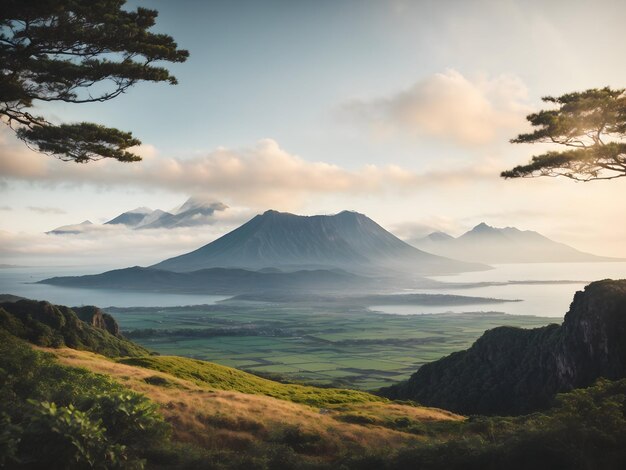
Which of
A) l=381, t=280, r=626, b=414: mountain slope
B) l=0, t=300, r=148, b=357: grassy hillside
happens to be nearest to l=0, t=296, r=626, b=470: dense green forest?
l=0, t=300, r=148, b=357: grassy hillside

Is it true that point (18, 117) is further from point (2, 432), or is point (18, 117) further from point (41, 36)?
point (2, 432)

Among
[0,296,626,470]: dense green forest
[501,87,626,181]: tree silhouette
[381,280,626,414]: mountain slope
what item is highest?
[501,87,626,181]: tree silhouette

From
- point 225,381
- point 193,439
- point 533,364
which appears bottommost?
point 533,364

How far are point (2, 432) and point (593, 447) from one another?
19352 mm

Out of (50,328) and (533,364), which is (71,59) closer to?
(50,328)

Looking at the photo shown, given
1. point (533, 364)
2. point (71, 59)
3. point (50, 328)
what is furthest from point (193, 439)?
point (533, 364)

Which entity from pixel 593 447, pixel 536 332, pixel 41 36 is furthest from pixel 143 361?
pixel 536 332

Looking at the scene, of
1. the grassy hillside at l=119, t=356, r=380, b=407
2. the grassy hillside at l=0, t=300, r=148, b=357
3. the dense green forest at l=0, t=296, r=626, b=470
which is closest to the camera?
the dense green forest at l=0, t=296, r=626, b=470

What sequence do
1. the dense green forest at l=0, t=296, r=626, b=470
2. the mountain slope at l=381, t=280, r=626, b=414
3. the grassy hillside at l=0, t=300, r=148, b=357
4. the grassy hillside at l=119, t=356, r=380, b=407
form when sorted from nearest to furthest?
the dense green forest at l=0, t=296, r=626, b=470 → the grassy hillside at l=0, t=300, r=148, b=357 → the grassy hillside at l=119, t=356, r=380, b=407 → the mountain slope at l=381, t=280, r=626, b=414

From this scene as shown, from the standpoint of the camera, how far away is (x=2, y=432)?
14016 mm

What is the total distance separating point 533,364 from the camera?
93562mm

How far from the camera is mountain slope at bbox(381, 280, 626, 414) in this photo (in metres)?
70.8

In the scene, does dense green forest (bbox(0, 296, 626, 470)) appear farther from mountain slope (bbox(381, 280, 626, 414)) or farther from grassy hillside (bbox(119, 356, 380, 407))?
mountain slope (bbox(381, 280, 626, 414))

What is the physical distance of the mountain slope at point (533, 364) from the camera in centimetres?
7075
